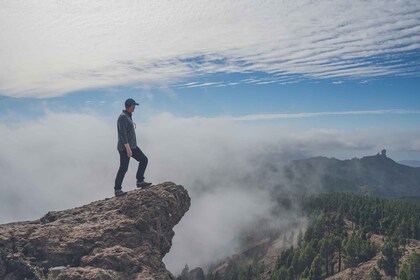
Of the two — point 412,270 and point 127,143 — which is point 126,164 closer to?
point 127,143

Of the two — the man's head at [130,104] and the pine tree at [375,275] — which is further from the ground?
the man's head at [130,104]

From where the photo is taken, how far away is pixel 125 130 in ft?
51.2

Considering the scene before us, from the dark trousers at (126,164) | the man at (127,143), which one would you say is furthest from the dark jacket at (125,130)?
the dark trousers at (126,164)

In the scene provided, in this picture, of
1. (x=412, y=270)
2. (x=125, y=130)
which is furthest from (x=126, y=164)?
(x=412, y=270)

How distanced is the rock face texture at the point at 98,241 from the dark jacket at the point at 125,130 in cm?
248

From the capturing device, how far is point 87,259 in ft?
39.5

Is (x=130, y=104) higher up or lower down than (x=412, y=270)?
higher up

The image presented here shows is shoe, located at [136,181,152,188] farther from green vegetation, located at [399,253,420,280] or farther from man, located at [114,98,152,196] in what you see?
green vegetation, located at [399,253,420,280]

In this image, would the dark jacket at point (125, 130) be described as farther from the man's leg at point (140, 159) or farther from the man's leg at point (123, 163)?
the man's leg at point (140, 159)

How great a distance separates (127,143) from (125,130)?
0.64 metres

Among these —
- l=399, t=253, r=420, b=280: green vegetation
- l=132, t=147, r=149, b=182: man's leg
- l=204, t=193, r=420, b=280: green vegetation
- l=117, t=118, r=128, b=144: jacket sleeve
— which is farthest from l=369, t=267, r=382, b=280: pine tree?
l=117, t=118, r=128, b=144: jacket sleeve

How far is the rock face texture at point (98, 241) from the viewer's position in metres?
11.6

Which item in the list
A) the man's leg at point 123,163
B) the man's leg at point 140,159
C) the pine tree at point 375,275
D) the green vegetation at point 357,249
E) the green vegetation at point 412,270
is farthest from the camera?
the green vegetation at point 357,249

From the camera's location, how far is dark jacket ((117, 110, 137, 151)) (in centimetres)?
1559
